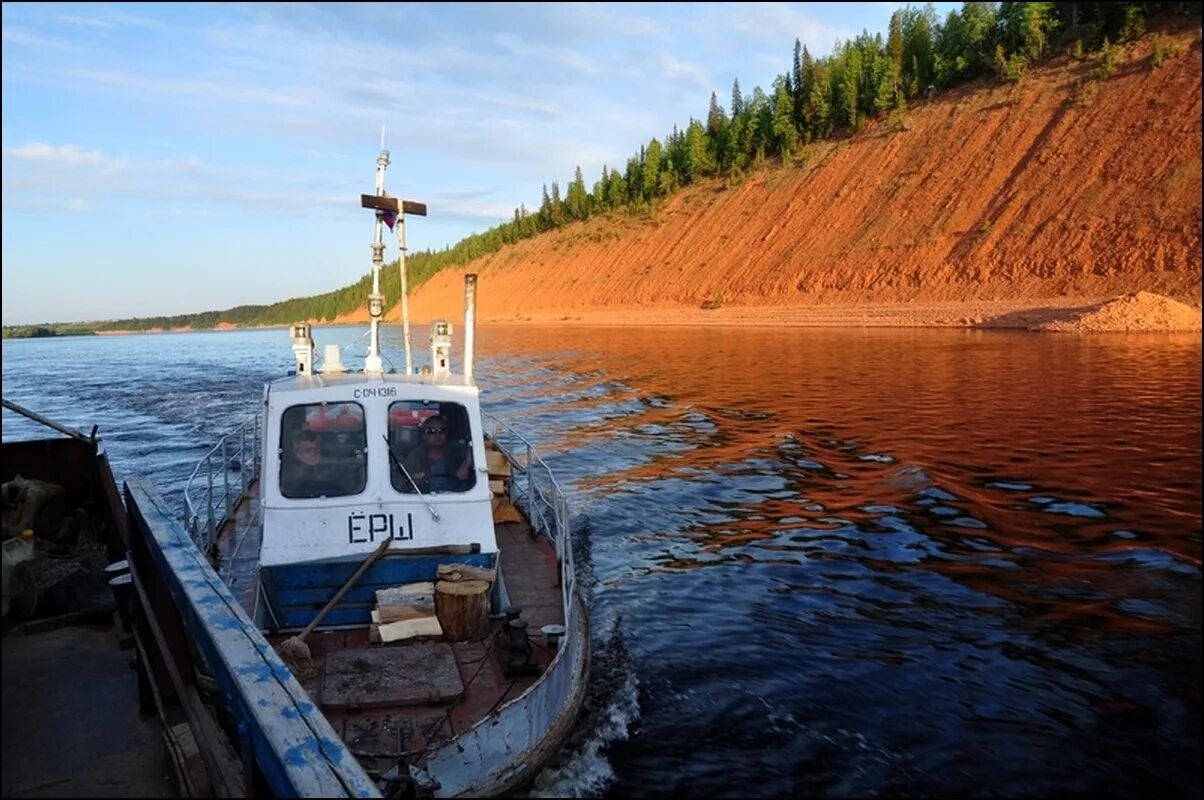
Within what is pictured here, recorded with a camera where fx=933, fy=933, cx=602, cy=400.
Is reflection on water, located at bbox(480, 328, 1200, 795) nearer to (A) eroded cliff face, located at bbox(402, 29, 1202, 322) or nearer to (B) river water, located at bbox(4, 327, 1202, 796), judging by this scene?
(B) river water, located at bbox(4, 327, 1202, 796)

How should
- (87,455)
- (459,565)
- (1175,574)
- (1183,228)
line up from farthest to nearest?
(1183,228) → (1175,574) → (87,455) → (459,565)

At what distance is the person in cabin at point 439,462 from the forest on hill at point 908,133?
4241 centimetres

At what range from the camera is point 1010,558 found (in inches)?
494

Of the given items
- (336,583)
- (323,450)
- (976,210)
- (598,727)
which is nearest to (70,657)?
(336,583)

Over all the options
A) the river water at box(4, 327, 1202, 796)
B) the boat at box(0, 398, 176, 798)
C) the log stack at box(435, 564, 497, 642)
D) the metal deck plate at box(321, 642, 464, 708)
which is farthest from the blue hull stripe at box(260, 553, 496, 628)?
the river water at box(4, 327, 1202, 796)

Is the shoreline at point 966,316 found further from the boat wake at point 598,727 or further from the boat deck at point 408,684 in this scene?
the boat deck at point 408,684

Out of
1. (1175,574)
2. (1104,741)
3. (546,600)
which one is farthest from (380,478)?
(1175,574)

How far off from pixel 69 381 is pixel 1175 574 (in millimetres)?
52104

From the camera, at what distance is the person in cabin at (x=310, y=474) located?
918 centimetres

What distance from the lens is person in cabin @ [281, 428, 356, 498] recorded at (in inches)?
361

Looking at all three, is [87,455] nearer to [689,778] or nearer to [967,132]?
[689,778]

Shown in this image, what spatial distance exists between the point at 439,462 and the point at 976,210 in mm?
59585

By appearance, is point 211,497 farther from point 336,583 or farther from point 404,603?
point 404,603

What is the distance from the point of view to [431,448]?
31.7 feet
